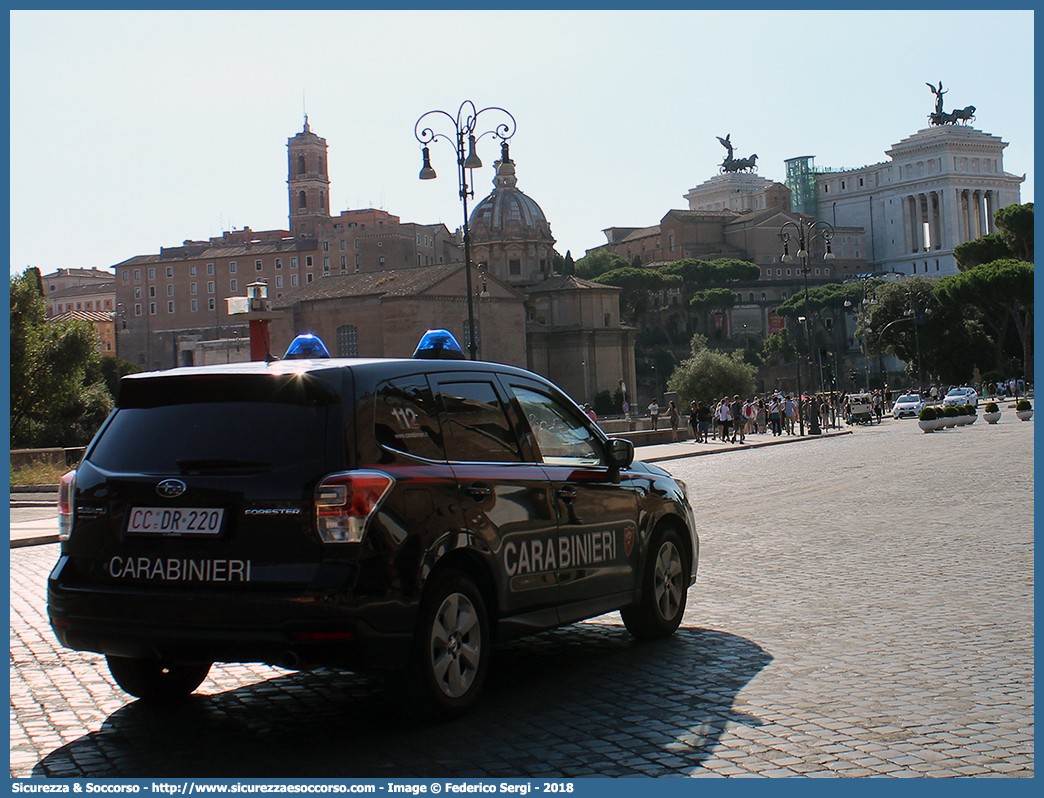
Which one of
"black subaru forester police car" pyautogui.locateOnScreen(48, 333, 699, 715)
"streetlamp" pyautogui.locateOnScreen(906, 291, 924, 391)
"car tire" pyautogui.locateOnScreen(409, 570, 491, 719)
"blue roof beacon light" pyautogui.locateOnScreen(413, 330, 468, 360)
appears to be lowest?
"car tire" pyautogui.locateOnScreen(409, 570, 491, 719)

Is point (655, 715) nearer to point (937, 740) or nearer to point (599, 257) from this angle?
point (937, 740)

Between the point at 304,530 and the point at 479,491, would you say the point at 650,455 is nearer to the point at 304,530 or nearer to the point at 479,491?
the point at 479,491

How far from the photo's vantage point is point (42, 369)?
Result: 137ft

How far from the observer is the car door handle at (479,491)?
5383 mm

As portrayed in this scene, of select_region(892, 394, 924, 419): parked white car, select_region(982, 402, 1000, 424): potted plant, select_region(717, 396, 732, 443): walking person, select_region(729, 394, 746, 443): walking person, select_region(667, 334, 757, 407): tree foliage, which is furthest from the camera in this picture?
select_region(667, 334, 757, 407): tree foliage

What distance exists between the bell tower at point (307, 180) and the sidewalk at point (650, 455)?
119 metres

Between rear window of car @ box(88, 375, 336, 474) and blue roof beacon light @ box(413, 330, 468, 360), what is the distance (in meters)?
1.57

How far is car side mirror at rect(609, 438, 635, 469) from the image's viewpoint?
21.7ft

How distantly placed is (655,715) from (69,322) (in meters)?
41.0

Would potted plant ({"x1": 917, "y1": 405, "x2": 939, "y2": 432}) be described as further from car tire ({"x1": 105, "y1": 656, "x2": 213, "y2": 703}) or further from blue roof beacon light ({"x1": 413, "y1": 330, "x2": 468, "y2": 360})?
car tire ({"x1": 105, "y1": 656, "x2": 213, "y2": 703})

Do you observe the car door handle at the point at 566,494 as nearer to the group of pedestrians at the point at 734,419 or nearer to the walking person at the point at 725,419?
the group of pedestrians at the point at 734,419

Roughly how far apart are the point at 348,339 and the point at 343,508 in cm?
8035

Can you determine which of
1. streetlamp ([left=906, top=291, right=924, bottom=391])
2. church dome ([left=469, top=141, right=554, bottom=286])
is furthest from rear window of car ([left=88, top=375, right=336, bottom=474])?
church dome ([left=469, top=141, right=554, bottom=286])
